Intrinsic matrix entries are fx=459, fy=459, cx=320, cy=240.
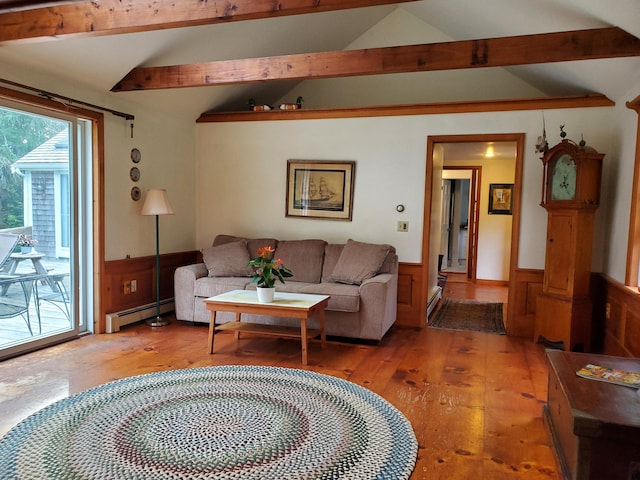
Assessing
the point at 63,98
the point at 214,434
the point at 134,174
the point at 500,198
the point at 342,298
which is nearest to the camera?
the point at 214,434

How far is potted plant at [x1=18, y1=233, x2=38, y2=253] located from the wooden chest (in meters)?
3.90

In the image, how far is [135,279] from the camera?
4.74 metres

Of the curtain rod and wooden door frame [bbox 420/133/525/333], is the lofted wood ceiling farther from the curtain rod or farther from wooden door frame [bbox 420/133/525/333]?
wooden door frame [bbox 420/133/525/333]

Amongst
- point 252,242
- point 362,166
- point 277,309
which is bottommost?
point 277,309

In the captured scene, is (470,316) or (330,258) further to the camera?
(470,316)

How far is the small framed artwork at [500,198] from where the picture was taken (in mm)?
7926

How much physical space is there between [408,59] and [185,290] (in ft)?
9.98

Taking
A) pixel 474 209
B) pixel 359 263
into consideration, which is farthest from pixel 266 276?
pixel 474 209

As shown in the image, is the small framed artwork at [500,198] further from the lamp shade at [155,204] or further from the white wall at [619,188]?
the lamp shade at [155,204]

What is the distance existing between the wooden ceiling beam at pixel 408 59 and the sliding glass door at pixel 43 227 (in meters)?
0.85

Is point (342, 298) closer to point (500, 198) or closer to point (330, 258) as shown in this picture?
point (330, 258)

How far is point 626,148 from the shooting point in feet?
12.3

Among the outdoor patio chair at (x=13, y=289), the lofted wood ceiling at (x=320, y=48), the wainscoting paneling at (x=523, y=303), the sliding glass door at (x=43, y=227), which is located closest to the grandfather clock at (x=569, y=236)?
the wainscoting paneling at (x=523, y=303)

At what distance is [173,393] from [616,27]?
11.9 ft
